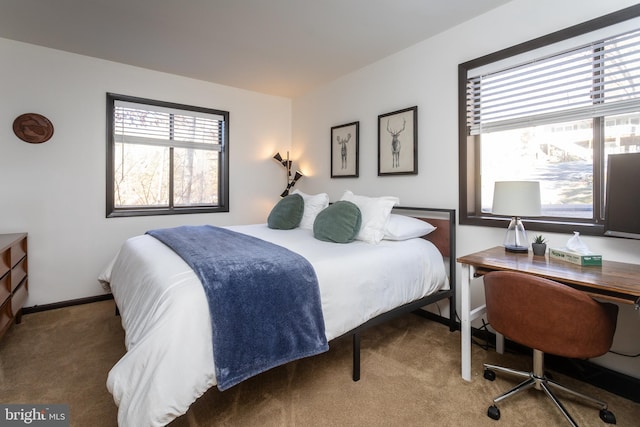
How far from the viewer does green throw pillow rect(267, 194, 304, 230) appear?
A: 3.07m

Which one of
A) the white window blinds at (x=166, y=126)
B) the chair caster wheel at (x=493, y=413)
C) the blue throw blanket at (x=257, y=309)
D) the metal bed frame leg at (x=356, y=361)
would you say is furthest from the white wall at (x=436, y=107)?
the blue throw blanket at (x=257, y=309)

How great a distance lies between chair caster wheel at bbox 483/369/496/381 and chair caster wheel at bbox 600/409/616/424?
0.49 m

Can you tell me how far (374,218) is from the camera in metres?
2.53

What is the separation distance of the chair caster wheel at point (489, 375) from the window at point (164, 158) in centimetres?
330

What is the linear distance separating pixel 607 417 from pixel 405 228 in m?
1.51

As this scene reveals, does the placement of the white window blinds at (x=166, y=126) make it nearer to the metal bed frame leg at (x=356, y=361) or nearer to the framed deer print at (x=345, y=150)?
the framed deer print at (x=345, y=150)

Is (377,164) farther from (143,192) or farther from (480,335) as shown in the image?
(143,192)

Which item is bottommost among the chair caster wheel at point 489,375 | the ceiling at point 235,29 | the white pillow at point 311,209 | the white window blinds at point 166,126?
the chair caster wheel at point 489,375

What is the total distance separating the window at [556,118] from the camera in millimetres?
1805

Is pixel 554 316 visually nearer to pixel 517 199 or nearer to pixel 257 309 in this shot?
pixel 517 199

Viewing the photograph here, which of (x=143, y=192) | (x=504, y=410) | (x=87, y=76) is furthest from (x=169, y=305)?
(x=87, y=76)

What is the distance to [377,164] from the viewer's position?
3244 mm

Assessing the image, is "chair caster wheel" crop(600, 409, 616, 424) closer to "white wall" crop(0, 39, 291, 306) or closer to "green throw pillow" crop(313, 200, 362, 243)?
"green throw pillow" crop(313, 200, 362, 243)

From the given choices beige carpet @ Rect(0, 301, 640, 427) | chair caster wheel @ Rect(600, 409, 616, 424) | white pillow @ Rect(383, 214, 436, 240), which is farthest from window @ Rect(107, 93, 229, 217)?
chair caster wheel @ Rect(600, 409, 616, 424)
